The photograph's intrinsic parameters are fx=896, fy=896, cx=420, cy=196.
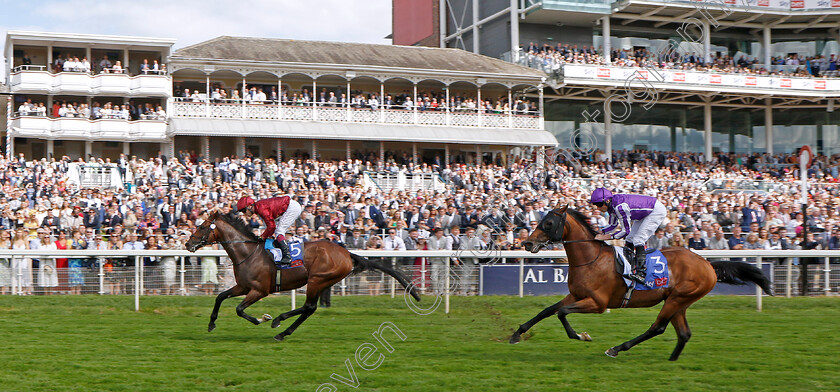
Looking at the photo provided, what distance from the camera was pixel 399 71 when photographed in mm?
26562

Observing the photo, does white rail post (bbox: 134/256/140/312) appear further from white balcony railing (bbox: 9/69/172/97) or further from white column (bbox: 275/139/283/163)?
white balcony railing (bbox: 9/69/172/97)

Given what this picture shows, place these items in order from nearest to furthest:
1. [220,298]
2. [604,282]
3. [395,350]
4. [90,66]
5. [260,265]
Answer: [604,282] < [395,350] < [220,298] < [260,265] < [90,66]

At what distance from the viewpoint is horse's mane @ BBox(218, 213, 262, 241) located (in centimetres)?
887

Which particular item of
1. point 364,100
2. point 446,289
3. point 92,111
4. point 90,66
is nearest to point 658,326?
point 446,289

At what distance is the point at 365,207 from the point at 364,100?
34.1ft

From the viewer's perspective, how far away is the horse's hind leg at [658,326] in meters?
7.38

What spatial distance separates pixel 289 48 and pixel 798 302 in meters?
18.5

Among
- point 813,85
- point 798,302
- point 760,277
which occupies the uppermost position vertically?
point 813,85

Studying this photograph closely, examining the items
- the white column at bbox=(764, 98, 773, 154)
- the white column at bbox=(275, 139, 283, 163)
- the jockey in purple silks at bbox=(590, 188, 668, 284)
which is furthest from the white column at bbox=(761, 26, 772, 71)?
the jockey in purple silks at bbox=(590, 188, 668, 284)

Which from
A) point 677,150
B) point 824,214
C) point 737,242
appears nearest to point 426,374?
point 737,242

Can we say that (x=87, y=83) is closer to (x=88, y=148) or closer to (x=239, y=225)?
(x=88, y=148)

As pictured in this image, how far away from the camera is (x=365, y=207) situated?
16391mm

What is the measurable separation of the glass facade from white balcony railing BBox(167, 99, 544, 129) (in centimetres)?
310

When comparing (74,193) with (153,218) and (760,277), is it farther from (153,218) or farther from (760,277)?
(760,277)
